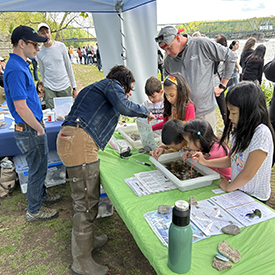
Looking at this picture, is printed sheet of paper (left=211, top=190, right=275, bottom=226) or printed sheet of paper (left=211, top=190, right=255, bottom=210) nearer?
printed sheet of paper (left=211, top=190, right=275, bottom=226)

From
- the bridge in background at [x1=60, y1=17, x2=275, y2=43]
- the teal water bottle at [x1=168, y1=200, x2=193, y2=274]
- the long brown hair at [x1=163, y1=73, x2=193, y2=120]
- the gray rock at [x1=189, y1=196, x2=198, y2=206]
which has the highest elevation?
the bridge in background at [x1=60, y1=17, x2=275, y2=43]

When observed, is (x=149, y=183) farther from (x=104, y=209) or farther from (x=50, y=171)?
(x=50, y=171)

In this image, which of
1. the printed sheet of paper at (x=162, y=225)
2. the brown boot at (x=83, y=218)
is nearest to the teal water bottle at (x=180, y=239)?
the printed sheet of paper at (x=162, y=225)

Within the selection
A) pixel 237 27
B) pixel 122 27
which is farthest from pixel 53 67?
pixel 237 27

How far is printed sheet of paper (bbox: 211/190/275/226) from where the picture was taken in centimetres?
109

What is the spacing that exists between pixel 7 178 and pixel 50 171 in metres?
0.50

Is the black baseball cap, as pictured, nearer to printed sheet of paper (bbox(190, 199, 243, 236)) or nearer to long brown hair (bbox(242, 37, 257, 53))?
printed sheet of paper (bbox(190, 199, 243, 236))

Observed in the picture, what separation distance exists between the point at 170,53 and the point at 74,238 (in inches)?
73.2

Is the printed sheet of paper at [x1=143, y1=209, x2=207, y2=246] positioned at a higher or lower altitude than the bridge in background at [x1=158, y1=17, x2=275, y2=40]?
lower

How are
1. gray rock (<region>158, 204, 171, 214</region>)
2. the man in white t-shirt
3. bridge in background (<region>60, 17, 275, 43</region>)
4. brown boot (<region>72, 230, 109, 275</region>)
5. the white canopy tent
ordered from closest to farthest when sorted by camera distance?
gray rock (<region>158, 204, 171, 214</region>) < brown boot (<region>72, 230, 109, 275</region>) < the white canopy tent < the man in white t-shirt < bridge in background (<region>60, 17, 275, 43</region>)

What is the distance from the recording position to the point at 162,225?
1.07 meters

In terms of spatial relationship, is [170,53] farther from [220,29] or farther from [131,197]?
[220,29]

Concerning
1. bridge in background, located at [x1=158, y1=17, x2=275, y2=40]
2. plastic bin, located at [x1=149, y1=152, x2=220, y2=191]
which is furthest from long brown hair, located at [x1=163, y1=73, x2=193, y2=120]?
bridge in background, located at [x1=158, y1=17, x2=275, y2=40]

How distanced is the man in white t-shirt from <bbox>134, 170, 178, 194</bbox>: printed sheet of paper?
8.23ft
